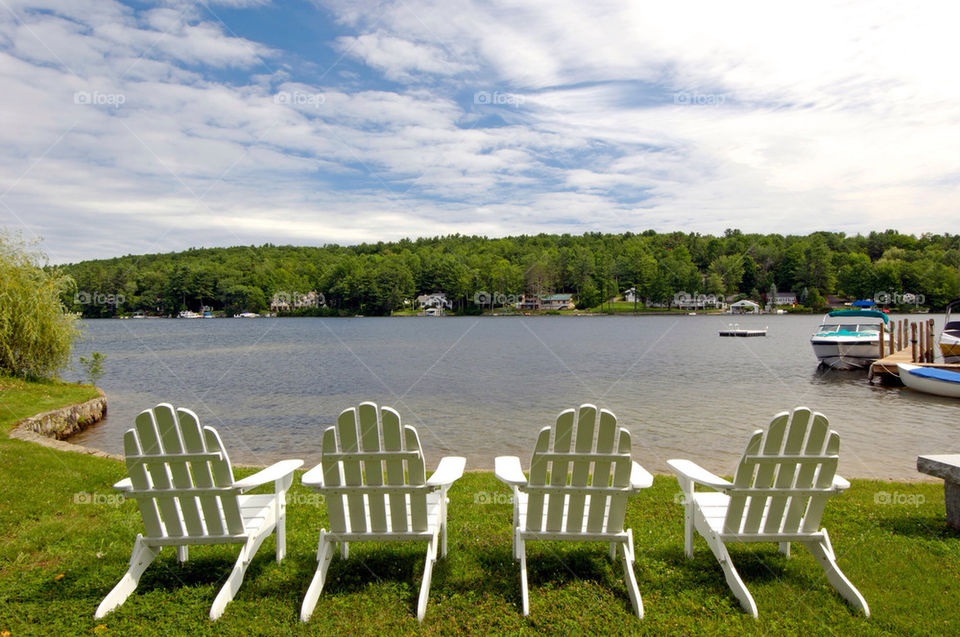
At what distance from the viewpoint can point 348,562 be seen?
15.1 ft

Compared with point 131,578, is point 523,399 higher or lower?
lower

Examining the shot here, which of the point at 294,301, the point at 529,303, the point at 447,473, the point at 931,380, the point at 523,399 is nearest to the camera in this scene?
the point at 447,473

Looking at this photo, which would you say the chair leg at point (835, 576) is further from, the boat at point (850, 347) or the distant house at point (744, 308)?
the distant house at point (744, 308)

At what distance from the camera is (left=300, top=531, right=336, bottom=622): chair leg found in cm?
379

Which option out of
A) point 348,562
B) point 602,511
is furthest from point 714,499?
point 348,562

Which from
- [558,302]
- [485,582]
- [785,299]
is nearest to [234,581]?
[485,582]

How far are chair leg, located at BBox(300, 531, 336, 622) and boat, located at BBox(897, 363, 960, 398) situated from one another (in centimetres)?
2231

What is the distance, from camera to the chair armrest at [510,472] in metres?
4.22

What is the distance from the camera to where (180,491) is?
13.2 feet

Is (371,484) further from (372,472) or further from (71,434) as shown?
(71,434)

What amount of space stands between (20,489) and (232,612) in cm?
429

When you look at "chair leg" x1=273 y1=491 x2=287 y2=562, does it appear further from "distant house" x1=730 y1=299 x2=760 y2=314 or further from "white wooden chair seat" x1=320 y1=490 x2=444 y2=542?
"distant house" x1=730 y1=299 x2=760 y2=314

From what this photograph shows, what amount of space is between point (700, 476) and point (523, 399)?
15.9 metres

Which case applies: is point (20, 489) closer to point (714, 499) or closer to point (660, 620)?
point (660, 620)
